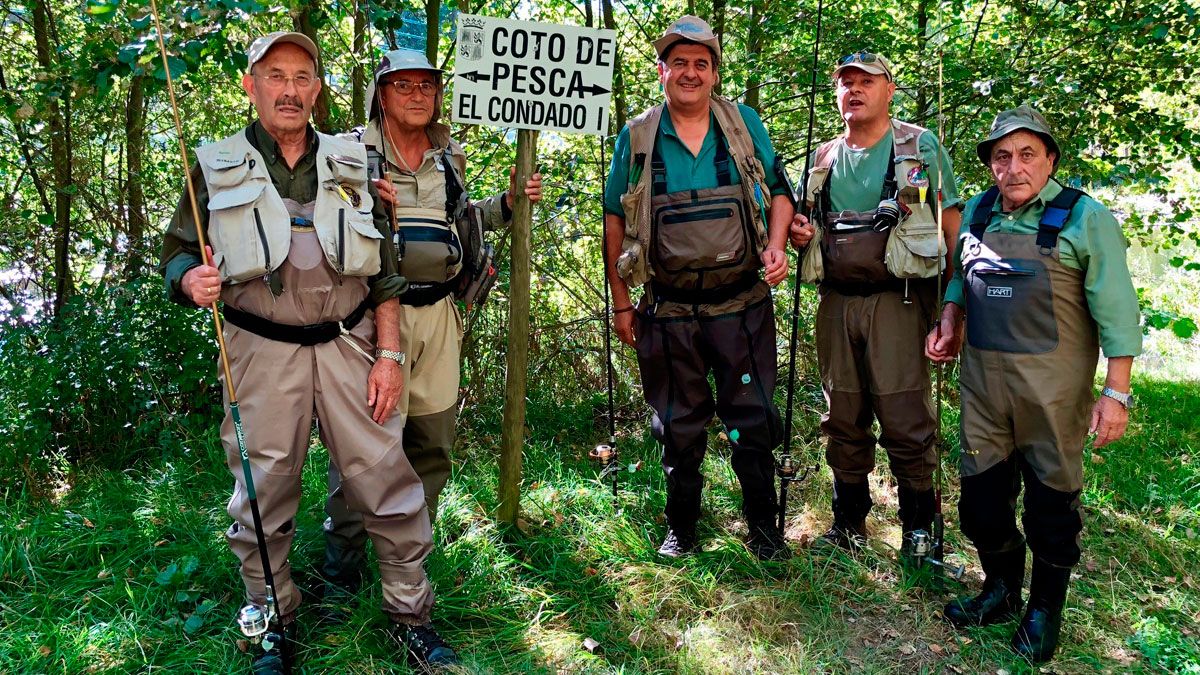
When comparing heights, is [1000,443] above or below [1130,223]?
below

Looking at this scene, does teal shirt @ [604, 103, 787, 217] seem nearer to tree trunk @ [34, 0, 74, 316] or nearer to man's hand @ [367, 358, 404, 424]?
man's hand @ [367, 358, 404, 424]

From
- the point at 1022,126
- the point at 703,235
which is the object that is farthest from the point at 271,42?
the point at 1022,126

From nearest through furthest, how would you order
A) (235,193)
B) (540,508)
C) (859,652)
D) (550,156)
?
(235,193)
(859,652)
(540,508)
(550,156)

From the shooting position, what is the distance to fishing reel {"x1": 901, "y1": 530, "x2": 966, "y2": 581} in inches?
148

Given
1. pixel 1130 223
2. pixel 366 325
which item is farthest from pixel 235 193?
pixel 1130 223

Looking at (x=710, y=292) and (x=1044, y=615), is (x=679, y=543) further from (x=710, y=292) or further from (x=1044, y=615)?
(x=1044, y=615)

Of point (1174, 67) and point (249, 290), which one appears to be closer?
point (249, 290)

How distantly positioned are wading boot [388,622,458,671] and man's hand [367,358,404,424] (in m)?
0.86

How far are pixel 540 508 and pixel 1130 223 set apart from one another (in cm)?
537

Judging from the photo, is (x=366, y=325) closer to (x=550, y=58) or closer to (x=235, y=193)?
(x=235, y=193)

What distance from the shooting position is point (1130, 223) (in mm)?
6461

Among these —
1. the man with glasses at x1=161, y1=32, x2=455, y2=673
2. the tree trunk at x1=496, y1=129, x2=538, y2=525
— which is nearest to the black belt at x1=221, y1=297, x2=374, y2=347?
the man with glasses at x1=161, y1=32, x2=455, y2=673

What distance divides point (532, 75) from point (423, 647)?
2.49 m

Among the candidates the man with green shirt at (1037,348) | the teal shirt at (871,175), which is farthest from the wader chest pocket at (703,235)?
the man with green shirt at (1037,348)
